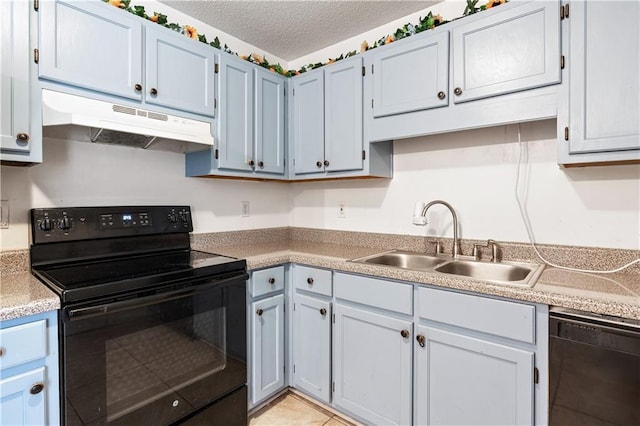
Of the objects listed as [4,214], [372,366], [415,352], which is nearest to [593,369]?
[415,352]

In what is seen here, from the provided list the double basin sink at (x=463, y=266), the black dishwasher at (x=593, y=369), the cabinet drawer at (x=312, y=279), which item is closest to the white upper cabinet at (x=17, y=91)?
the cabinet drawer at (x=312, y=279)

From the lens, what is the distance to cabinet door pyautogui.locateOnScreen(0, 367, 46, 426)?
3.36ft

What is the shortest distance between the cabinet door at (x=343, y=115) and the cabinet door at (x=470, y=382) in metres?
1.13

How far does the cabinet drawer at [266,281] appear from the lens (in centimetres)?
184

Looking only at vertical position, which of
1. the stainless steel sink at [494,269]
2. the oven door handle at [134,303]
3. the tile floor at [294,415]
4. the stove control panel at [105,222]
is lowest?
the tile floor at [294,415]

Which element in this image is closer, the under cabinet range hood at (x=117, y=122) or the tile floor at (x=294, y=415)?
the under cabinet range hood at (x=117, y=122)

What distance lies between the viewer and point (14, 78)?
4.13 feet

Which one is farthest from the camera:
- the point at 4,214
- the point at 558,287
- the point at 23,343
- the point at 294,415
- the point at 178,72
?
the point at 294,415

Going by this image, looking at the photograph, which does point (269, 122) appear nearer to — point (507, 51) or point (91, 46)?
point (91, 46)

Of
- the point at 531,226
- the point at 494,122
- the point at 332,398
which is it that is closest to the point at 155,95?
the point at 494,122

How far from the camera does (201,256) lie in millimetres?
1832

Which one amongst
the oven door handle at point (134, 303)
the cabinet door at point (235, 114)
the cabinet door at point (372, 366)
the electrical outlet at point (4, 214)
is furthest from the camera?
the cabinet door at point (235, 114)

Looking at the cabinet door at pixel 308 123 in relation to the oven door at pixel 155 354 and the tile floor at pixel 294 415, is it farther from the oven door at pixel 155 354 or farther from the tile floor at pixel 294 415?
the tile floor at pixel 294 415

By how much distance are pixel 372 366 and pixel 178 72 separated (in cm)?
188
